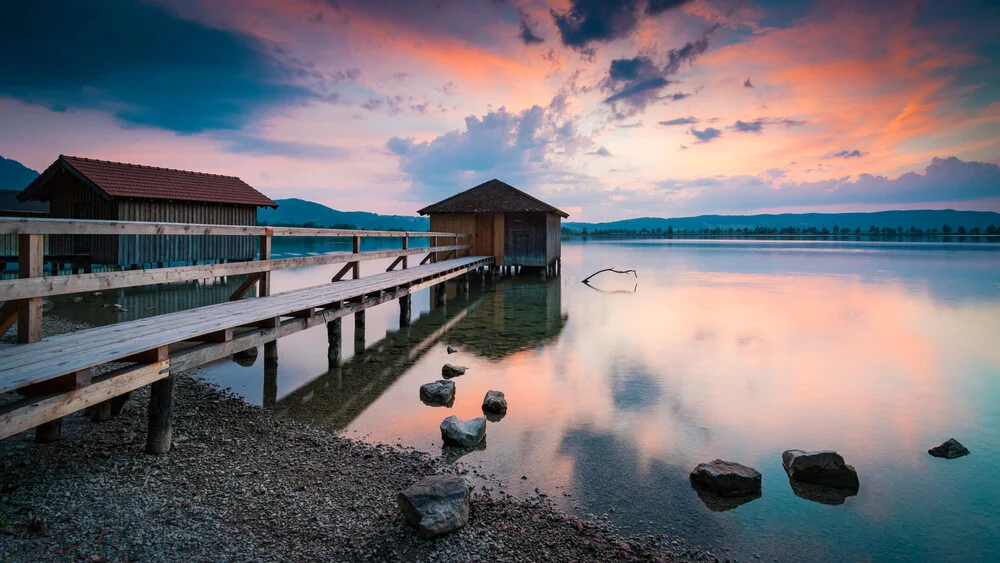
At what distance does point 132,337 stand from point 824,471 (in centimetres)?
681

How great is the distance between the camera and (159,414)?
4797 mm

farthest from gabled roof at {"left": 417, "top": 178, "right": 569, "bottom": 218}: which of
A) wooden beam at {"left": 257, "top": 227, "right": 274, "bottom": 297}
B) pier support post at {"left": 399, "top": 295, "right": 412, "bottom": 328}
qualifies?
wooden beam at {"left": 257, "top": 227, "right": 274, "bottom": 297}

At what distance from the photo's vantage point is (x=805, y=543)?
168 inches

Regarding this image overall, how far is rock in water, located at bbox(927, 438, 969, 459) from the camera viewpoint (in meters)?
6.18

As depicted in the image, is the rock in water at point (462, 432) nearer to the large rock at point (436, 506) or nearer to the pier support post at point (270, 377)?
the large rock at point (436, 506)

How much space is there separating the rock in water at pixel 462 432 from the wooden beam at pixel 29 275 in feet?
12.6

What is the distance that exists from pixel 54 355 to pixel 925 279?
3833 cm

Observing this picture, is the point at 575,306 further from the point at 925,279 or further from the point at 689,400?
the point at 925,279

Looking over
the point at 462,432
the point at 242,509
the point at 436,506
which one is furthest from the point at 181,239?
the point at 436,506

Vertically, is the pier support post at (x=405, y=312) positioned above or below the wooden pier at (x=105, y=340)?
below

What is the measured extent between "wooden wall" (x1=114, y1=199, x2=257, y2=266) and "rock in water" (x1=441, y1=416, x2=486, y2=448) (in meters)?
16.5

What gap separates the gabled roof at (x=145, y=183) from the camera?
61.3 feet

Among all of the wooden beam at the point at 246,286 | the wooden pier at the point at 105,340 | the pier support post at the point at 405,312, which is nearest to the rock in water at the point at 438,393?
the wooden pier at the point at 105,340

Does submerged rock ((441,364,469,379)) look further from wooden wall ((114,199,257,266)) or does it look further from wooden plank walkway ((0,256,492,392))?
wooden wall ((114,199,257,266))
